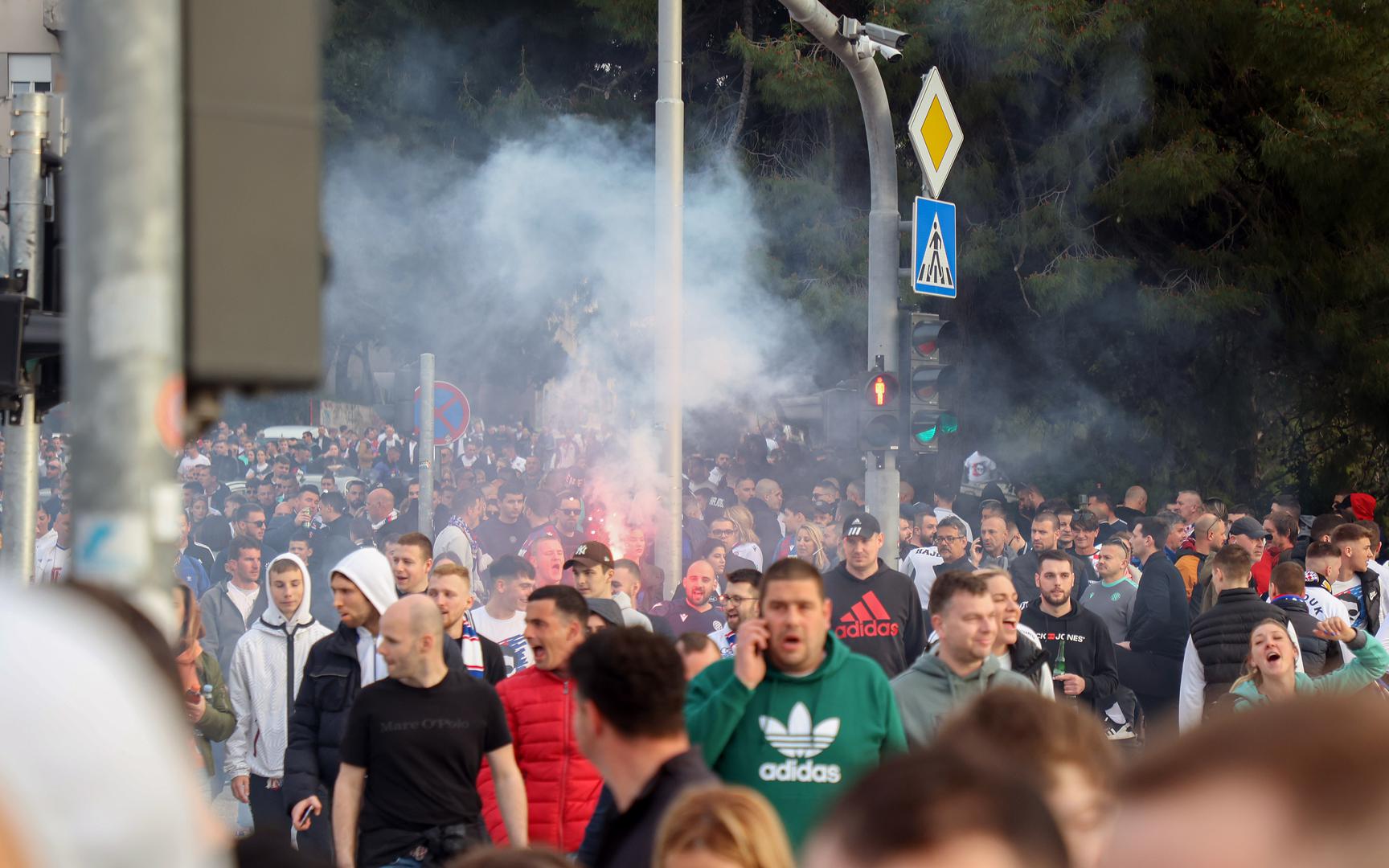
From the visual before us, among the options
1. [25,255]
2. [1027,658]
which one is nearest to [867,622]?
[1027,658]

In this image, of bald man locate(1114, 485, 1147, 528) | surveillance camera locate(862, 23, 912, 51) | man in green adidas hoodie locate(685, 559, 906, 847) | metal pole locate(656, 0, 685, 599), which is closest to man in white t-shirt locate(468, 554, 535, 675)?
metal pole locate(656, 0, 685, 599)

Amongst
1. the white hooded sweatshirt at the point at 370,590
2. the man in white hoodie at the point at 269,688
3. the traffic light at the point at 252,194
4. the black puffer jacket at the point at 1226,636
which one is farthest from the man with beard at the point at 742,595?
the traffic light at the point at 252,194

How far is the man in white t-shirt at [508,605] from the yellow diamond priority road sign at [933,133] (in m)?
4.73

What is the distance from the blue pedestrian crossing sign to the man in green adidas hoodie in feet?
21.2

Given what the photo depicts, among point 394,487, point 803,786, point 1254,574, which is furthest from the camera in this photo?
point 394,487

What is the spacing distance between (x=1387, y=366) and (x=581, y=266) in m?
11.6

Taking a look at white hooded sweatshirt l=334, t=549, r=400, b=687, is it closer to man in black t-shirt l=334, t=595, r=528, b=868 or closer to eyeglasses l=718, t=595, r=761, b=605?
man in black t-shirt l=334, t=595, r=528, b=868

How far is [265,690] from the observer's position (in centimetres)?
814

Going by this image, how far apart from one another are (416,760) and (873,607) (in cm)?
337

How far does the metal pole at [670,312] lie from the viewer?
1251 cm

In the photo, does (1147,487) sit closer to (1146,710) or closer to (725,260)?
(725,260)

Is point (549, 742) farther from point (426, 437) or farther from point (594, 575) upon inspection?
point (426, 437)

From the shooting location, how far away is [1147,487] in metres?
22.3

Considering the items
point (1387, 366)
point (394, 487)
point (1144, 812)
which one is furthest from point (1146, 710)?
point (394, 487)
